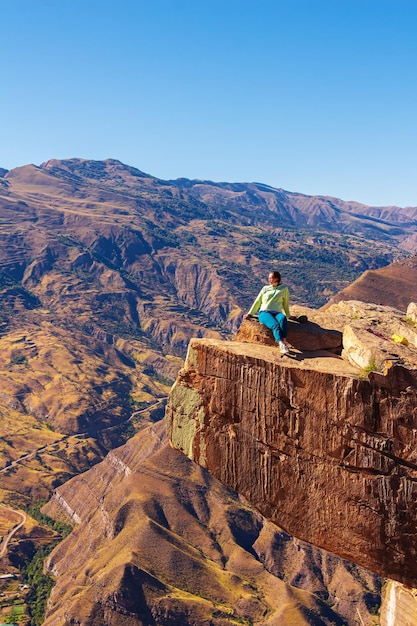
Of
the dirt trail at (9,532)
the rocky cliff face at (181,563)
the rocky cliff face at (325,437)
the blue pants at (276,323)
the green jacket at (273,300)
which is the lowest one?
the dirt trail at (9,532)

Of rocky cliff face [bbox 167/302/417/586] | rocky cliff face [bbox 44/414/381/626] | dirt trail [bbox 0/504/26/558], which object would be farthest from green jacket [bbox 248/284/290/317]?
dirt trail [bbox 0/504/26/558]

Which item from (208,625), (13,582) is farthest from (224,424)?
(13,582)

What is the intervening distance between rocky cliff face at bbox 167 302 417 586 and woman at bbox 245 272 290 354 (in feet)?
3.12

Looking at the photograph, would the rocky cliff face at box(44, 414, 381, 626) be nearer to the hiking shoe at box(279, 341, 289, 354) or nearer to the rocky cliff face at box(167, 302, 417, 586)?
the rocky cliff face at box(167, 302, 417, 586)

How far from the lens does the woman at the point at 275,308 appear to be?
84.3ft

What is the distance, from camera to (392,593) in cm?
2842

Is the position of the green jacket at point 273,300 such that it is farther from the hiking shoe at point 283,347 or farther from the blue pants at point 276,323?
the hiking shoe at point 283,347

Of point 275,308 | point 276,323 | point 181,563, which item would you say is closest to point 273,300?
point 275,308

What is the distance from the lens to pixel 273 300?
26547mm

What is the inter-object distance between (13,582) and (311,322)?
159m

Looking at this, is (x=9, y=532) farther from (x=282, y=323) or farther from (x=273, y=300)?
(x=282, y=323)

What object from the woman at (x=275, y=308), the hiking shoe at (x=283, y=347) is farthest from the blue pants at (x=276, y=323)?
the hiking shoe at (x=283, y=347)

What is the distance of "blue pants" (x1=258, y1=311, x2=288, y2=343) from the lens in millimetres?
25609

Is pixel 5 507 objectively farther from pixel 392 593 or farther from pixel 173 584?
pixel 392 593
